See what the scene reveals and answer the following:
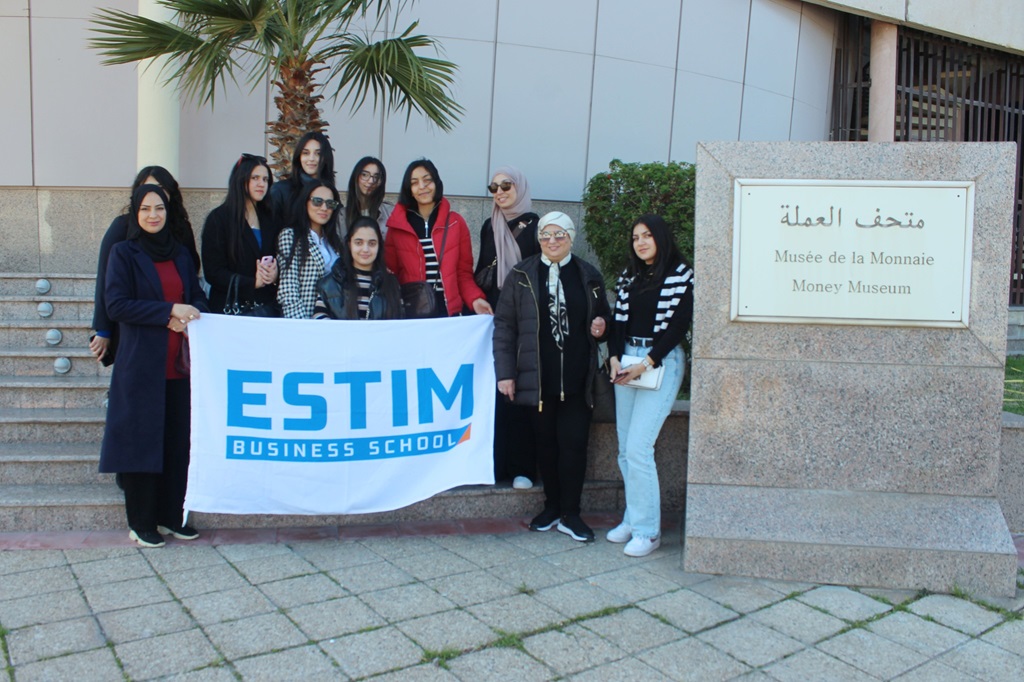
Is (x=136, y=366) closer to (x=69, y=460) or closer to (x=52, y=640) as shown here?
(x=69, y=460)

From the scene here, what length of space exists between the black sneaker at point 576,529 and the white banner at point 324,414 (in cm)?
61

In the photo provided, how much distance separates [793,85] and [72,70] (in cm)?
833

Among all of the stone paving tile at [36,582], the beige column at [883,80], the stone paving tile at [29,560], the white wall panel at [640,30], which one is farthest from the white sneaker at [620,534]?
the beige column at [883,80]

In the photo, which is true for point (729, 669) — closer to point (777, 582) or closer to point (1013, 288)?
point (777, 582)

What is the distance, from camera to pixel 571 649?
134 inches

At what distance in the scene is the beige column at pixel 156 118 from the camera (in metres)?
7.41

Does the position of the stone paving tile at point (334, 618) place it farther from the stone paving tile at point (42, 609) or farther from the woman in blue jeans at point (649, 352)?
the woman in blue jeans at point (649, 352)

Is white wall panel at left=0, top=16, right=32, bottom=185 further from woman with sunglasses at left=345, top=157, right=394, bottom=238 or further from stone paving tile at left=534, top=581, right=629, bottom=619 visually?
stone paving tile at left=534, top=581, right=629, bottom=619

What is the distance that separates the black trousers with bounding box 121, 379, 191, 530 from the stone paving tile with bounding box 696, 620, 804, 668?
2863 mm

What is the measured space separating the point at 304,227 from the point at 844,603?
138 inches

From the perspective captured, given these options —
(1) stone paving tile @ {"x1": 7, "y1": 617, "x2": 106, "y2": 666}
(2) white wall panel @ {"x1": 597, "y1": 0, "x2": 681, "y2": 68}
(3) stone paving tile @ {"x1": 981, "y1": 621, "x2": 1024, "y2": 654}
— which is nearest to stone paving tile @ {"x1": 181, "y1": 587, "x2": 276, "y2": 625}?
(1) stone paving tile @ {"x1": 7, "y1": 617, "x2": 106, "y2": 666}

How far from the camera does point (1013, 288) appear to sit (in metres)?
13.0

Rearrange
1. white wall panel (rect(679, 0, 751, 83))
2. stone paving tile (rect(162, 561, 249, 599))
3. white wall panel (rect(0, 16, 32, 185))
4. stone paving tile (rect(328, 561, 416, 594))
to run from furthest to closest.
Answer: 1. white wall panel (rect(679, 0, 751, 83))
2. white wall panel (rect(0, 16, 32, 185))
3. stone paving tile (rect(328, 561, 416, 594))
4. stone paving tile (rect(162, 561, 249, 599))

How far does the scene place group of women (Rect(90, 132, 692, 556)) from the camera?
4367 mm
